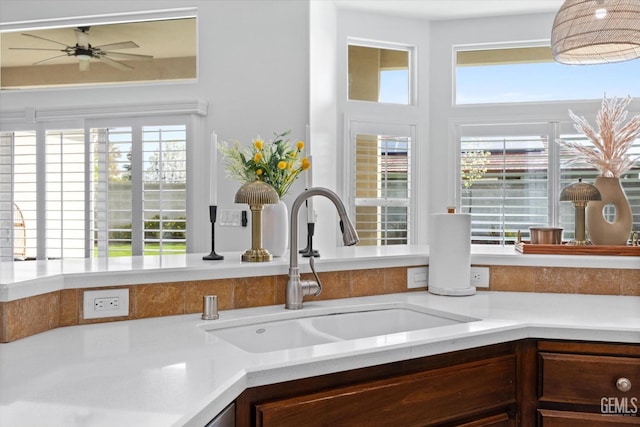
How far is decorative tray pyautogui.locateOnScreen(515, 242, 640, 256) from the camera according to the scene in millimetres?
1940

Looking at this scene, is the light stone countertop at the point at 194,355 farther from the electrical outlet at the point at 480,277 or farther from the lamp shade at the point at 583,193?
the lamp shade at the point at 583,193

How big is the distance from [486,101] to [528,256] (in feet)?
10.2

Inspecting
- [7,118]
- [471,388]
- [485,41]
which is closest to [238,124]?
[7,118]

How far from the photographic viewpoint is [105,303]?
147cm

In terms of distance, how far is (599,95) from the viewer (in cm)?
459

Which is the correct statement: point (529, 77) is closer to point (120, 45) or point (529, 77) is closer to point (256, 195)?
point (120, 45)

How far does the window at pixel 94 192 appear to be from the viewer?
419cm

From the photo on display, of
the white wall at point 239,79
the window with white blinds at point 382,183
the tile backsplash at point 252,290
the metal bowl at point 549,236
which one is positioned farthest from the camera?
the window with white blinds at point 382,183

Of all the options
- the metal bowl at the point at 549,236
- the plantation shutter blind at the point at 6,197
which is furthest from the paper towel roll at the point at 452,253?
the plantation shutter blind at the point at 6,197

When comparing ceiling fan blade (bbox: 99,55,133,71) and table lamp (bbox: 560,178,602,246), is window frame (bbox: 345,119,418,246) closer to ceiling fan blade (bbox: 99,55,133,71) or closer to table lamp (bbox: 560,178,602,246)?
ceiling fan blade (bbox: 99,55,133,71)

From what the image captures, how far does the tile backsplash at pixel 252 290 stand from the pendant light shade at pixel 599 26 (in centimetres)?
90

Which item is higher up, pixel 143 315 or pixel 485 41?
pixel 485 41

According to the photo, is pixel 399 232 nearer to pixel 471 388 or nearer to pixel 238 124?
pixel 238 124

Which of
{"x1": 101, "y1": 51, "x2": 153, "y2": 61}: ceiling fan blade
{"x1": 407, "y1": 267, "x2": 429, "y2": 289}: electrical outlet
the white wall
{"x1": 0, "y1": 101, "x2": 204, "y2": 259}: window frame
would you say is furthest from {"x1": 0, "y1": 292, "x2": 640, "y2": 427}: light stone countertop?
{"x1": 101, "y1": 51, "x2": 153, "y2": 61}: ceiling fan blade
